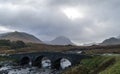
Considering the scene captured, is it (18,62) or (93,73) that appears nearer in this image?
(93,73)

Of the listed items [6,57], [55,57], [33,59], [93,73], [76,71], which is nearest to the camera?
[93,73]

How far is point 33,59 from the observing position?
159 m

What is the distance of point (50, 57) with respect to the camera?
141 m

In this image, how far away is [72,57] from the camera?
117m

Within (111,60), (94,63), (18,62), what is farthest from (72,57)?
(18,62)

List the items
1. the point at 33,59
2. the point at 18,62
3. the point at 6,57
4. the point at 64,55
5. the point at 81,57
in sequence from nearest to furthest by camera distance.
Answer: the point at 81,57, the point at 64,55, the point at 33,59, the point at 18,62, the point at 6,57

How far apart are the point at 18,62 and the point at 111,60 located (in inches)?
4146

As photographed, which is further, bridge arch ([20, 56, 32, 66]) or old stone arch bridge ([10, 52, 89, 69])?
bridge arch ([20, 56, 32, 66])

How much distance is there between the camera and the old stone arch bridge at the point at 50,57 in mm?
113750

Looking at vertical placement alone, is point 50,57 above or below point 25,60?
above

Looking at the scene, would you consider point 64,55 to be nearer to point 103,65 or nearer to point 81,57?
point 81,57

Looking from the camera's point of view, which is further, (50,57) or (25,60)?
(25,60)

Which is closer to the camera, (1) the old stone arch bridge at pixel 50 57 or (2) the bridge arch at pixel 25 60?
(1) the old stone arch bridge at pixel 50 57

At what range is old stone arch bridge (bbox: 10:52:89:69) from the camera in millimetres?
113750
